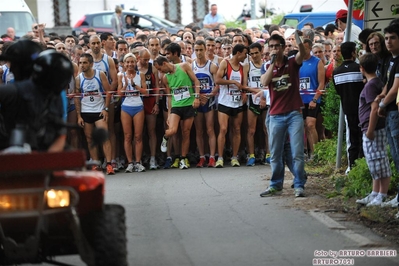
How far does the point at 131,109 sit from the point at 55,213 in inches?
409

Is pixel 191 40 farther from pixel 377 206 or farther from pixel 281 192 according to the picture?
pixel 377 206

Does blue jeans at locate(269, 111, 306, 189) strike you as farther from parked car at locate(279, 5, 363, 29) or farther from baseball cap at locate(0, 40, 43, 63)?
parked car at locate(279, 5, 363, 29)

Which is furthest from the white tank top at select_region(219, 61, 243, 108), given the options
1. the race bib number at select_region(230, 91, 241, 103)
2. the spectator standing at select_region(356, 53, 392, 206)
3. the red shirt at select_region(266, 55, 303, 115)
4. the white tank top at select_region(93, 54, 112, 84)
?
the spectator standing at select_region(356, 53, 392, 206)

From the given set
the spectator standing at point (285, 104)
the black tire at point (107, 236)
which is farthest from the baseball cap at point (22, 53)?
the spectator standing at point (285, 104)

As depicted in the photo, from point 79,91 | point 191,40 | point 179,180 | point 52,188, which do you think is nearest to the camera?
point 52,188

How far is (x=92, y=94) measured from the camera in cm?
1698

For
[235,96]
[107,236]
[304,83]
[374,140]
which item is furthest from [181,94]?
[107,236]

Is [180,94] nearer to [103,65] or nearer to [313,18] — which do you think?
[103,65]

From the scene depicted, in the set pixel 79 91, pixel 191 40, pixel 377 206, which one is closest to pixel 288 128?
pixel 377 206

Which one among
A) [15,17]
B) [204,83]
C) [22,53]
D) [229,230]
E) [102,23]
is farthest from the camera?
[102,23]

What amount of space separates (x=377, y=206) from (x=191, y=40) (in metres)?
10.8

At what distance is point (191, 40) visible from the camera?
2153 centimetres

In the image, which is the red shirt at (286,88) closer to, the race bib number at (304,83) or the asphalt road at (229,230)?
the asphalt road at (229,230)

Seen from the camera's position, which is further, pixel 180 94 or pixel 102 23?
pixel 102 23
